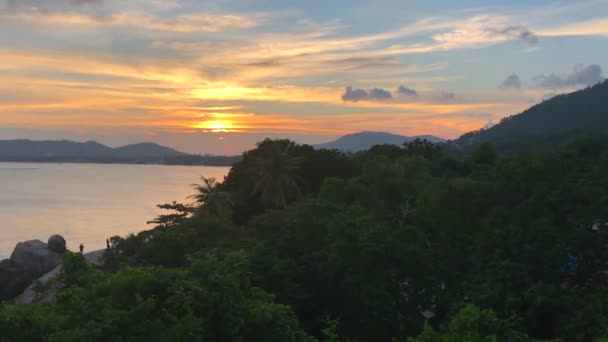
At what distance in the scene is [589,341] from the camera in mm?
17141

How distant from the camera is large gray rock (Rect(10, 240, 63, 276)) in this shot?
47906 mm

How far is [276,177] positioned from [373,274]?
24.8 metres

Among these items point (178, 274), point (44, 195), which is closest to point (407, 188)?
point (178, 274)

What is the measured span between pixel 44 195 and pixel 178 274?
134m

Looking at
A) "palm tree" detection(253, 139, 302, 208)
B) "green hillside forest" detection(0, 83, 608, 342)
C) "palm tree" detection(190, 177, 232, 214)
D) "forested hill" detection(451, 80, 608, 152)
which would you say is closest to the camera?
"green hillside forest" detection(0, 83, 608, 342)

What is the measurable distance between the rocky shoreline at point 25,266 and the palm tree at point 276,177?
16.2 metres

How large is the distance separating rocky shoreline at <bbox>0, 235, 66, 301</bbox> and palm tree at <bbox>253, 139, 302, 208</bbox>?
53.2ft

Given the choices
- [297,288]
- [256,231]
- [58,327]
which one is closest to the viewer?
Result: [58,327]

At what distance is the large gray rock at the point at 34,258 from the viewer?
47906 millimetres

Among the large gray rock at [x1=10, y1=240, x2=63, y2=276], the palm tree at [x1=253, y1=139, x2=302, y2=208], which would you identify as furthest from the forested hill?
the large gray rock at [x1=10, y1=240, x2=63, y2=276]

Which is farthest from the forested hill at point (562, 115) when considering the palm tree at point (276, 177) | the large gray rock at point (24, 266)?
the large gray rock at point (24, 266)

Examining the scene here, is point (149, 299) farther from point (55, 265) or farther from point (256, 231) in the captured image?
point (55, 265)

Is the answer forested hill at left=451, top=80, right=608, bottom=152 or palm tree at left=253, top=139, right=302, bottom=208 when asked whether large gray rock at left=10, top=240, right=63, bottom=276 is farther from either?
forested hill at left=451, top=80, right=608, bottom=152

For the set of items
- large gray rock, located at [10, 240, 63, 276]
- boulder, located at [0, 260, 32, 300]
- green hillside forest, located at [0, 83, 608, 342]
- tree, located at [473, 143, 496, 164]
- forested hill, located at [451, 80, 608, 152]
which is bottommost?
boulder, located at [0, 260, 32, 300]
